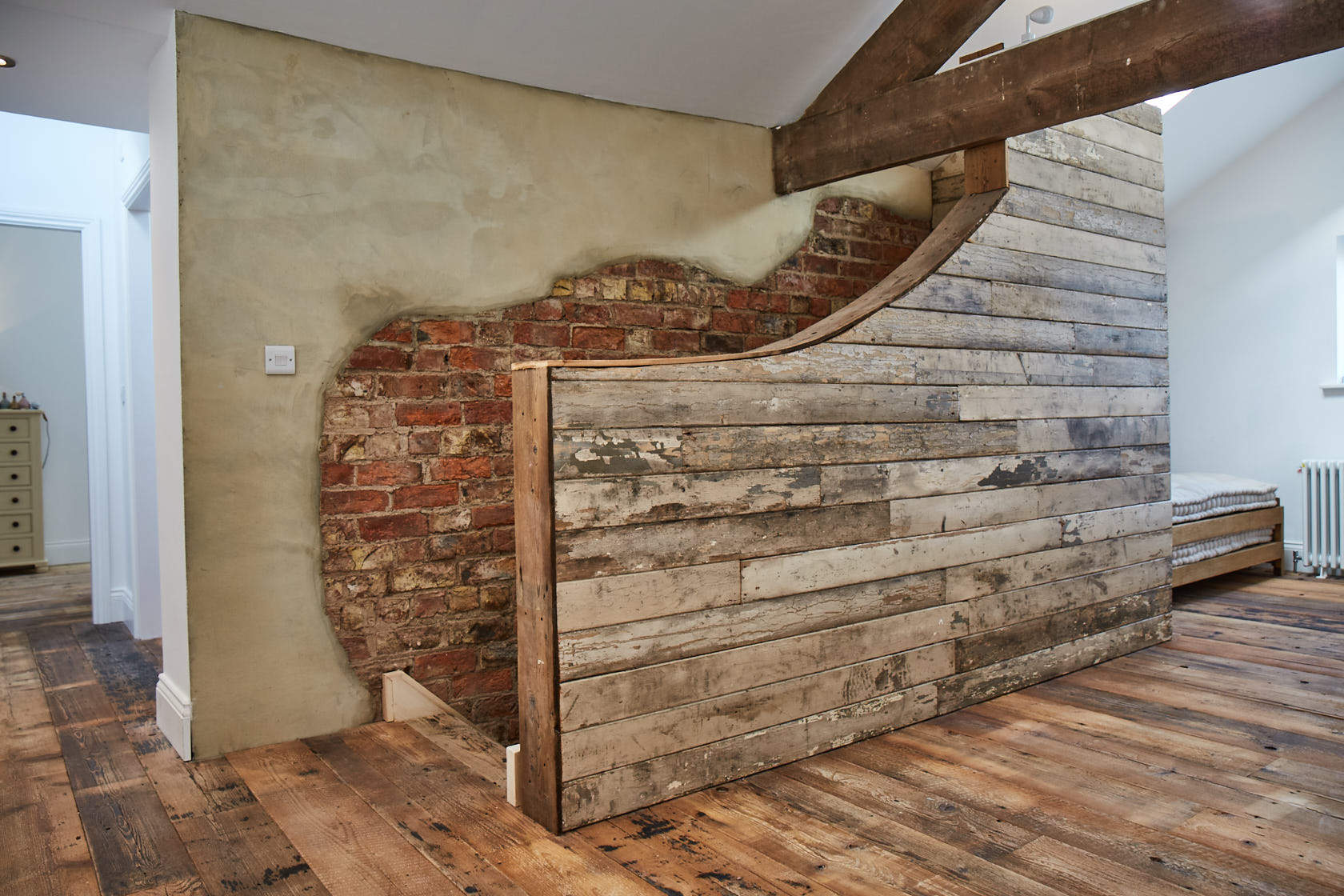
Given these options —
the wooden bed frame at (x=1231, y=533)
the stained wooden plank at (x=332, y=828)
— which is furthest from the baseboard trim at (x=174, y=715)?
the wooden bed frame at (x=1231, y=533)

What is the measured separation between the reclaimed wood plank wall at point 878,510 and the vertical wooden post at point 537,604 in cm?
1

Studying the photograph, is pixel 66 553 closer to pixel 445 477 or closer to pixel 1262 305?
pixel 445 477

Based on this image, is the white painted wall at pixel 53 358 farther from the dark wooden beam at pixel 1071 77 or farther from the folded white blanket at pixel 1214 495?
the folded white blanket at pixel 1214 495

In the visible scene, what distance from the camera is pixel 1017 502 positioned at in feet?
9.36

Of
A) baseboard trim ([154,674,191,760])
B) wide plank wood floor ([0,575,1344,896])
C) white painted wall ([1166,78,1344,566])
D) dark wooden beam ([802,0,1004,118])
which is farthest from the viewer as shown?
white painted wall ([1166,78,1344,566])

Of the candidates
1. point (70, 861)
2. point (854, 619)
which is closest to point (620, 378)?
point (854, 619)

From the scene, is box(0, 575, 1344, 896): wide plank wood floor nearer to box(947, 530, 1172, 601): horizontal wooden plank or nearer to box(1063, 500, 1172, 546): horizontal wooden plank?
box(947, 530, 1172, 601): horizontal wooden plank

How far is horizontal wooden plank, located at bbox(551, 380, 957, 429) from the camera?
196cm

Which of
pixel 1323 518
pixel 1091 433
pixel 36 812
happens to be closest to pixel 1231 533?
pixel 1323 518

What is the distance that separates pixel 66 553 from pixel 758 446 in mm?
6058

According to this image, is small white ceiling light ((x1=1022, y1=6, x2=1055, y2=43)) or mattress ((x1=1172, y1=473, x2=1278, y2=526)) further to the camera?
mattress ((x1=1172, y1=473, x2=1278, y2=526))

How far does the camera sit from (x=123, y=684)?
10.4 feet

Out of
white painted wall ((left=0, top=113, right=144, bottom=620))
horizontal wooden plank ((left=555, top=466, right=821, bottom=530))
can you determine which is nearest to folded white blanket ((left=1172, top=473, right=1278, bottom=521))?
horizontal wooden plank ((left=555, top=466, right=821, bottom=530))

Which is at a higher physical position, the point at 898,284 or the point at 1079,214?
the point at 1079,214
